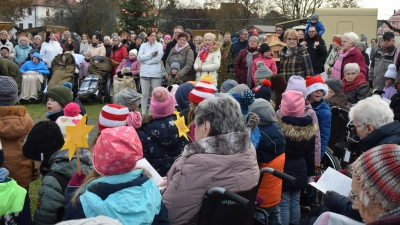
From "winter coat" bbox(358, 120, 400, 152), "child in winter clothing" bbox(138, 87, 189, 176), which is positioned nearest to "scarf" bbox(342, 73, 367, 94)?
"winter coat" bbox(358, 120, 400, 152)

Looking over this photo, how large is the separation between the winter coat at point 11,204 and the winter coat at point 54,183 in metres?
0.11

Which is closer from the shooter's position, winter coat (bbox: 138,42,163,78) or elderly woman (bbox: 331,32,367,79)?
elderly woman (bbox: 331,32,367,79)

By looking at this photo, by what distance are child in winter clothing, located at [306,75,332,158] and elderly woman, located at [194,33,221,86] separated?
4331mm

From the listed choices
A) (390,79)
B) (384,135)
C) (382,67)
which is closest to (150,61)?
(382,67)

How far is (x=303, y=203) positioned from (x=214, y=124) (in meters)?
2.86

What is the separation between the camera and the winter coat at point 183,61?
10.8m

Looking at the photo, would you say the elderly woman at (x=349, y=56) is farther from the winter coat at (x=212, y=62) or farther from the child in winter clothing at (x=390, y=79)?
the winter coat at (x=212, y=62)

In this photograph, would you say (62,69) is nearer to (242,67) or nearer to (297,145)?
(242,67)

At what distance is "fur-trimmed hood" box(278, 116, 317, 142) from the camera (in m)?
4.71

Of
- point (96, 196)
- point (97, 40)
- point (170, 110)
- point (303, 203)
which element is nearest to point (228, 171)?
point (96, 196)

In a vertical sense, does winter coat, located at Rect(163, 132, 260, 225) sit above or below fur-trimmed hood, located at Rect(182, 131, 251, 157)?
below

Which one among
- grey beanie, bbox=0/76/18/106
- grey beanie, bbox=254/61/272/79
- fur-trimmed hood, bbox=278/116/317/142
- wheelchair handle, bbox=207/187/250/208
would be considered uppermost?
grey beanie, bbox=254/61/272/79

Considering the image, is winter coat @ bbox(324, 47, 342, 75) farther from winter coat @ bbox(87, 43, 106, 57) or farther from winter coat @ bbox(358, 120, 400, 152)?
Result: winter coat @ bbox(87, 43, 106, 57)

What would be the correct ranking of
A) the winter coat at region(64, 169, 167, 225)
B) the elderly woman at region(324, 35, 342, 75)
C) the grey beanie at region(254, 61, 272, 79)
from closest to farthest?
the winter coat at region(64, 169, 167, 225) → the grey beanie at region(254, 61, 272, 79) → the elderly woman at region(324, 35, 342, 75)
